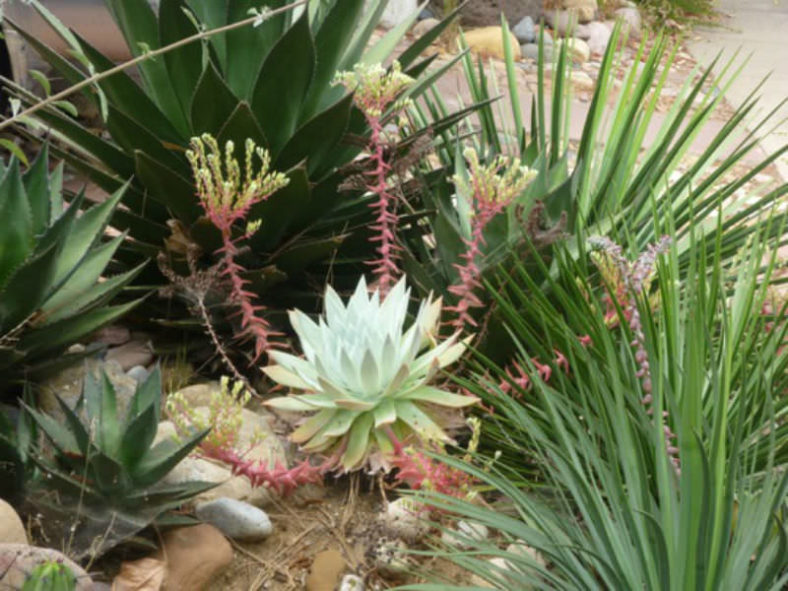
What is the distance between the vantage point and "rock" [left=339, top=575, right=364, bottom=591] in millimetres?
2057

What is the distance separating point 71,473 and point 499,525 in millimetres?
832

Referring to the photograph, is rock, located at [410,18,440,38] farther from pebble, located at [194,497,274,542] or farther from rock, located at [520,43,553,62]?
pebble, located at [194,497,274,542]

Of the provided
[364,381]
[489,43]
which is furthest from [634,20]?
[364,381]

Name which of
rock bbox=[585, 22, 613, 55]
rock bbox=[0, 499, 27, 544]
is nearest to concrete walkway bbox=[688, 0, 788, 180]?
rock bbox=[585, 22, 613, 55]

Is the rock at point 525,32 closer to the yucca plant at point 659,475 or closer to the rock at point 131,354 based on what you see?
the rock at point 131,354

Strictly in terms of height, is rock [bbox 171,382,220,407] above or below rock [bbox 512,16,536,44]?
below

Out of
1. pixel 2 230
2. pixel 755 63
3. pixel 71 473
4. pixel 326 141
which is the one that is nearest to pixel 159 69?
pixel 326 141

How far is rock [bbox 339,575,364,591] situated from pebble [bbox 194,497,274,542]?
0.78ft

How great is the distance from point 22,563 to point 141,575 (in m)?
0.29

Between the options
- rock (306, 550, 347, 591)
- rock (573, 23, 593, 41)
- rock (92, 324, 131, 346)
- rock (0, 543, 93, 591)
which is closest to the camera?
rock (0, 543, 93, 591)

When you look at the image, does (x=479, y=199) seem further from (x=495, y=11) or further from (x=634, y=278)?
(x=495, y=11)

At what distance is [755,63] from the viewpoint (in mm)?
7629

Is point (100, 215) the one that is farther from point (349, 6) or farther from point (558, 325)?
point (558, 325)

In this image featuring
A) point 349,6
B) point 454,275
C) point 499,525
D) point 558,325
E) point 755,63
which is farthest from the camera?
point 755,63
